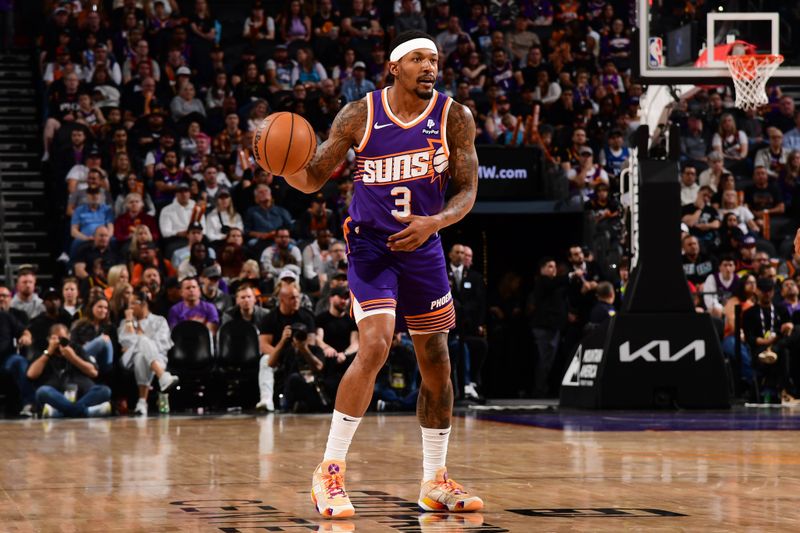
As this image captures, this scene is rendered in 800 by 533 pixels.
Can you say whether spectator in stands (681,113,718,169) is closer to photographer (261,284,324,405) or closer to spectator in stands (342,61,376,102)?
spectator in stands (342,61,376,102)

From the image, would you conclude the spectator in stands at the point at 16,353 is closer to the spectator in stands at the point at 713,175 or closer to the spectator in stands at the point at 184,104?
the spectator in stands at the point at 184,104

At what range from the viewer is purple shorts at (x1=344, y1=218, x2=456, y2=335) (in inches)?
233

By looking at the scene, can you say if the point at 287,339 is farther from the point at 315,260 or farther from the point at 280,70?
the point at 280,70

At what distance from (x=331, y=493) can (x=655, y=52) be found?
27.5 feet

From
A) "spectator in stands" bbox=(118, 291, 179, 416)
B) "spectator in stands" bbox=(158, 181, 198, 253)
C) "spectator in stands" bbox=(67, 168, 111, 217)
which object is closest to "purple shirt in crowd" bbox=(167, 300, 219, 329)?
"spectator in stands" bbox=(118, 291, 179, 416)

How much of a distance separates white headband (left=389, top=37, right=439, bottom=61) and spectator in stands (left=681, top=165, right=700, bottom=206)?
12.5m

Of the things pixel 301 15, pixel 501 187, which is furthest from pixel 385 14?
pixel 501 187

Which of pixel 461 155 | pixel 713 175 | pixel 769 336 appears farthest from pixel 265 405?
pixel 461 155

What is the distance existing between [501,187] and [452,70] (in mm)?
2911

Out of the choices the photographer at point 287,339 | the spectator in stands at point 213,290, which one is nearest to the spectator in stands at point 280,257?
the spectator in stands at point 213,290

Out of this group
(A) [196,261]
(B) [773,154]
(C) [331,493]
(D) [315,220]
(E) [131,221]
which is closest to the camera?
(C) [331,493]

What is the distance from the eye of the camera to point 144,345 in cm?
1420

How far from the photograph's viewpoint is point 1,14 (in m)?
21.4

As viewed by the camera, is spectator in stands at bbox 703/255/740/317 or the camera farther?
spectator in stands at bbox 703/255/740/317
